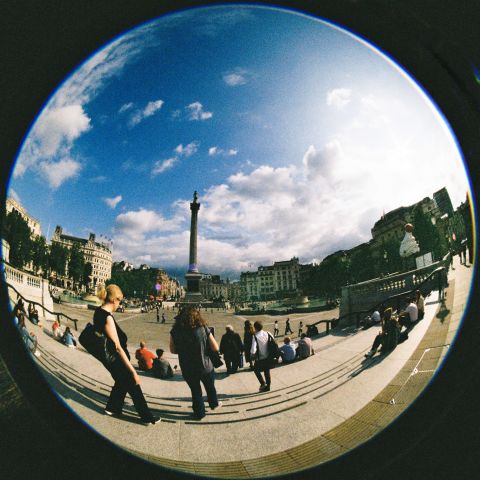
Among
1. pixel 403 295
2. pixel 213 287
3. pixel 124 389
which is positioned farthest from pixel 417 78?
pixel 124 389

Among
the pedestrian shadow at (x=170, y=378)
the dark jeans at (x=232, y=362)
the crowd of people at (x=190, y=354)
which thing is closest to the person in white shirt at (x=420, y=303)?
the crowd of people at (x=190, y=354)

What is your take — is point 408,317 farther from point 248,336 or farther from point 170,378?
point 170,378

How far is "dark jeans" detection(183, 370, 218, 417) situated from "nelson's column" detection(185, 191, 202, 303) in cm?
49

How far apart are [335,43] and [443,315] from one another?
1.99 m

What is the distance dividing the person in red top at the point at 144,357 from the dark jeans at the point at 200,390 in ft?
0.80

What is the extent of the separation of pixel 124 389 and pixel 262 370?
900mm

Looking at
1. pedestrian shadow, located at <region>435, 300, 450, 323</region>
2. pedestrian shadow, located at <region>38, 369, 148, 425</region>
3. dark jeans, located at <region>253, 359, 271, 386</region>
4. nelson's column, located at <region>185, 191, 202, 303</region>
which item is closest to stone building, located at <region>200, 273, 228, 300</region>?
nelson's column, located at <region>185, 191, 202, 303</region>

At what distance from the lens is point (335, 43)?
1.55m

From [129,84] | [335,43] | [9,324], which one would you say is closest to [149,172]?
[129,84]

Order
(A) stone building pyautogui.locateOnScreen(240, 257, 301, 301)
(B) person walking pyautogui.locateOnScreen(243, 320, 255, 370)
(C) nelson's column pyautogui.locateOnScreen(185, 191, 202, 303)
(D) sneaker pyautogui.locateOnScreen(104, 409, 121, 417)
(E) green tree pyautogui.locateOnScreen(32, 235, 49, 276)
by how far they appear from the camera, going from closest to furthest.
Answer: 1. (A) stone building pyautogui.locateOnScreen(240, 257, 301, 301)
2. (C) nelson's column pyautogui.locateOnScreen(185, 191, 202, 303)
3. (B) person walking pyautogui.locateOnScreen(243, 320, 255, 370)
4. (D) sneaker pyautogui.locateOnScreen(104, 409, 121, 417)
5. (E) green tree pyautogui.locateOnScreen(32, 235, 49, 276)

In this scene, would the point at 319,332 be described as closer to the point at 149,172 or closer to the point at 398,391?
the point at 398,391

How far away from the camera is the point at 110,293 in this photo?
4.90 feet

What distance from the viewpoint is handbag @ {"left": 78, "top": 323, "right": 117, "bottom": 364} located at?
1.48m

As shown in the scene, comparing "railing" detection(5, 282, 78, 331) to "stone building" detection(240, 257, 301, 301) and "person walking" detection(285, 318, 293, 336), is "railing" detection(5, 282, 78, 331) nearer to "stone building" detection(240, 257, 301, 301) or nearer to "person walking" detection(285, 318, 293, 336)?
"stone building" detection(240, 257, 301, 301)
